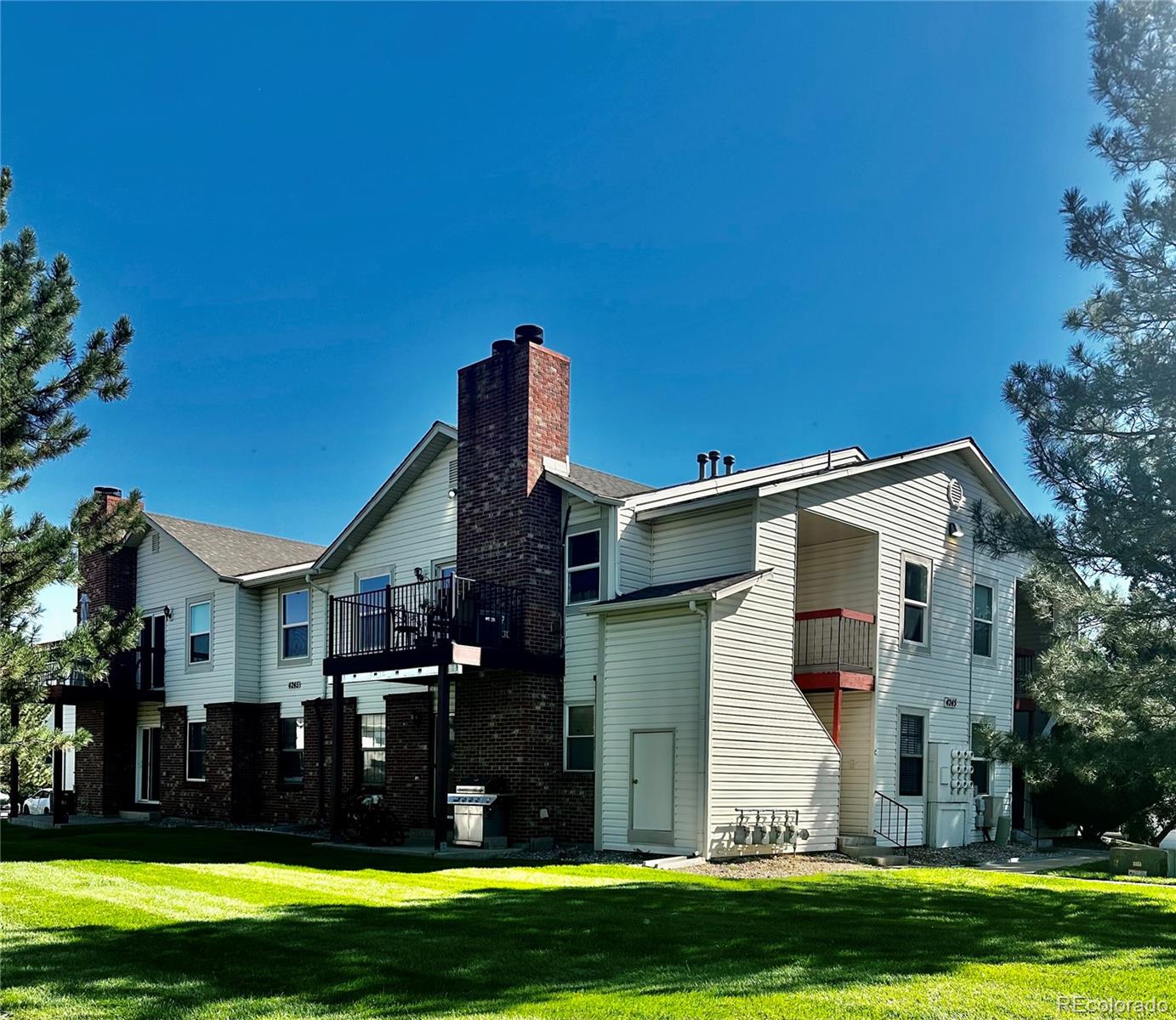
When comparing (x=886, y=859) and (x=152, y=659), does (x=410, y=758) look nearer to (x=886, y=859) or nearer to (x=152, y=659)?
(x=886, y=859)

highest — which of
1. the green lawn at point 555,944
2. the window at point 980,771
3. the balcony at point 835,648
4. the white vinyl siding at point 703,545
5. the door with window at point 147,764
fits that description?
the white vinyl siding at point 703,545

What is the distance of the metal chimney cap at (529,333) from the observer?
65.5 ft

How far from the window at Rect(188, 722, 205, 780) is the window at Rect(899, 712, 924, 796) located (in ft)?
52.5

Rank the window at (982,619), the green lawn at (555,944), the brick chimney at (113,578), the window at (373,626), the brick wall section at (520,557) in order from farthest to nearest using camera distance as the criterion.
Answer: the brick chimney at (113,578)
the window at (982,619)
the window at (373,626)
the brick wall section at (520,557)
the green lawn at (555,944)

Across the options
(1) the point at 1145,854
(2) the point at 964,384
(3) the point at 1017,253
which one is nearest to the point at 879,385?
(2) the point at 964,384

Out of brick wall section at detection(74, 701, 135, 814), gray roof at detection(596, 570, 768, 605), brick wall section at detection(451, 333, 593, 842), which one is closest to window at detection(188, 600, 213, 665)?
brick wall section at detection(74, 701, 135, 814)

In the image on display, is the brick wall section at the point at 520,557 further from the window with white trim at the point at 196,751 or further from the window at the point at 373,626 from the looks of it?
the window with white trim at the point at 196,751

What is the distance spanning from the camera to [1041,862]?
1925 cm

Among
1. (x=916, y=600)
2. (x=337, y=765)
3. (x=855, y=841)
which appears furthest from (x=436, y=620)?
(x=916, y=600)

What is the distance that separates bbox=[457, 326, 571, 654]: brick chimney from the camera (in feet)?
63.5

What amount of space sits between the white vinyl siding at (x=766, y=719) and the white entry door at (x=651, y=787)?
74 centimetres

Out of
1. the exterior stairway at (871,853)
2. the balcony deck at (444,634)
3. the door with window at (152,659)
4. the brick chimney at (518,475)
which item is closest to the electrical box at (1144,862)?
the exterior stairway at (871,853)

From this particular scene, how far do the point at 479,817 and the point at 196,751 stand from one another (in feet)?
37.8

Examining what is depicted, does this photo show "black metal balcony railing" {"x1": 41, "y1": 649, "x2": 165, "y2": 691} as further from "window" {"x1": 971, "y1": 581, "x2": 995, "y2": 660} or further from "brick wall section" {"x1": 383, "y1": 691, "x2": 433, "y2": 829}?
"window" {"x1": 971, "y1": 581, "x2": 995, "y2": 660}
